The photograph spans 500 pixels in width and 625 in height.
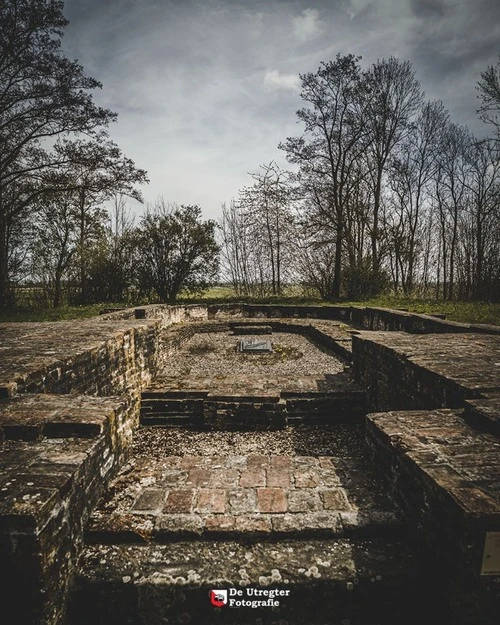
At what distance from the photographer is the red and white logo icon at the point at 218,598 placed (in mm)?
1629

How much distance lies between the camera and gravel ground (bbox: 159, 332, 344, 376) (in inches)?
236

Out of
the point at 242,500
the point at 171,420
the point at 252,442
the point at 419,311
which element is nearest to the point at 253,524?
the point at 242,500

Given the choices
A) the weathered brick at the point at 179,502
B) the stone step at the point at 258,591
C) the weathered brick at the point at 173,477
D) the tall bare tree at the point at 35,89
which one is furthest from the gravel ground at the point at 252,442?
the tall bare tree at the point at 35,89

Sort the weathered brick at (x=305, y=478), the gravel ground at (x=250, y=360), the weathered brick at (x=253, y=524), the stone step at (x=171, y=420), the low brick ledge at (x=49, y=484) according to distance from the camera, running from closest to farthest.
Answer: the low brick ledge at (x=49, y=484) < the weathered brick at (x=253, y=524) < the weathered brick at (x=305, y=478) < the stone step at (x=171, y=420) < the gravel ground at (x=250, y=360)

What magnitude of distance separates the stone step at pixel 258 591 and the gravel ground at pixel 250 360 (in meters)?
3.58

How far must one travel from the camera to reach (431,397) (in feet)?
9.73

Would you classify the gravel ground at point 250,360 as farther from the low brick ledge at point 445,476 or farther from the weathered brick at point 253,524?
the weathered brick at point 253,524

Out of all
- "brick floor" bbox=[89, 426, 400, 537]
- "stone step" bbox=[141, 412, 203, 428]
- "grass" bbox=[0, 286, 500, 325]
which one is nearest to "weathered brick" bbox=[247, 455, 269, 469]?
"brick floor" bbox=[89, 426, 400, 537]

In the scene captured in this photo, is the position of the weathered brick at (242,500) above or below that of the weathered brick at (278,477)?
above

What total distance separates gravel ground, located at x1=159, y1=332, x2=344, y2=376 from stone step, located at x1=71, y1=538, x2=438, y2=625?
3581mm

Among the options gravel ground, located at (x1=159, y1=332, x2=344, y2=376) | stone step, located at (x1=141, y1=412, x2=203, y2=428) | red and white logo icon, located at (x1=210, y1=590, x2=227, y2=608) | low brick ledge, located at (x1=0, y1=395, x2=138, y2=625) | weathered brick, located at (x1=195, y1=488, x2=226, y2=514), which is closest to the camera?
low brick ledge, located at (x1=0, y1=395, x2=138, y2=625)

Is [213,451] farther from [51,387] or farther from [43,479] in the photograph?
[43,479]

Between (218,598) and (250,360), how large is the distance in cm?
520

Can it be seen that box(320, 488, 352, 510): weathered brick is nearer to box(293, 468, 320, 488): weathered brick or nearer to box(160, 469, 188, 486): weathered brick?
box(293, 468, 320, 488): weathered brick
